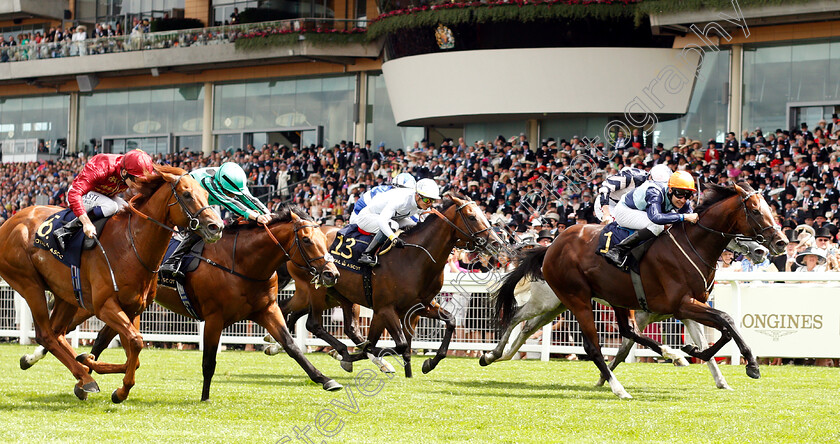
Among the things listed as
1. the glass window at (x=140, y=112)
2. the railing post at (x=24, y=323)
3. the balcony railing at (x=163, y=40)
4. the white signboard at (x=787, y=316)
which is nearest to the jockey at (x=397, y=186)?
the white signboard at (x=787, y=316)

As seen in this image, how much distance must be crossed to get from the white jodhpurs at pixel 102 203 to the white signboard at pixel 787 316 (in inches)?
270

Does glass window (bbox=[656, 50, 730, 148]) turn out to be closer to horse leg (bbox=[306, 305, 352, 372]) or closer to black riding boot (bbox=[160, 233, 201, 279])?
horse leg (bbox=[306, 305, 352, 372])

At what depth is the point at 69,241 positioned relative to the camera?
24.4 feet

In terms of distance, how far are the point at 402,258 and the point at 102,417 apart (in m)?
3.61

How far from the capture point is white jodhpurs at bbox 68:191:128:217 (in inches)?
299

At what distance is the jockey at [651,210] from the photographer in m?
8.16

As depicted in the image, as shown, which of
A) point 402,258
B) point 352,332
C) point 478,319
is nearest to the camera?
point 402,258

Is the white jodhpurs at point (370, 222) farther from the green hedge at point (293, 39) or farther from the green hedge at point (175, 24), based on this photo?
the green hedge at point (175, 24)

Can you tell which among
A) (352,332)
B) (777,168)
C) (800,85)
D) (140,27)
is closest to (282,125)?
(140,27)

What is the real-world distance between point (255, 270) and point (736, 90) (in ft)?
55.1

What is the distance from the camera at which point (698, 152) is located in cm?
1734

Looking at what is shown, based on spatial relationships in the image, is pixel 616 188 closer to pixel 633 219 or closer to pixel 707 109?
pixel 633 219

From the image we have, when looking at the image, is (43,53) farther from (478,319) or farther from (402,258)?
(402,258)

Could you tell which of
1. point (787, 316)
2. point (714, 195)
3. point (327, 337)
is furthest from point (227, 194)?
point (787, 316)
